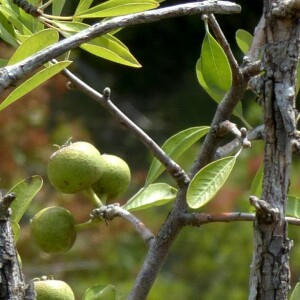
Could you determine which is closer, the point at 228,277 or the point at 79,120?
the point at 228,277

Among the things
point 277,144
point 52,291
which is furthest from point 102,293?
point 277,144

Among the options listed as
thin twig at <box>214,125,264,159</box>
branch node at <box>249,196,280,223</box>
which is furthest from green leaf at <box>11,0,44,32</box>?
branch node at <box>249,196,280,223</box>

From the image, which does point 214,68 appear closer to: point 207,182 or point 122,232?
point 207,182

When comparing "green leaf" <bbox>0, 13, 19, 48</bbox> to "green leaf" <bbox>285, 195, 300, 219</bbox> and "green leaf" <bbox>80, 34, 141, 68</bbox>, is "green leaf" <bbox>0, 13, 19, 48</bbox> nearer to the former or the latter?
"green leaf" <bbox>80, 34, 141, 68</bbox>

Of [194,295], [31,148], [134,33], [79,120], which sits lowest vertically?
[194,295]

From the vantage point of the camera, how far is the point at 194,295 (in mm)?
4586

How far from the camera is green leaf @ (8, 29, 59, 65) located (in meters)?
0.91

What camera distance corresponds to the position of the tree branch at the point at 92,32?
2.68ft

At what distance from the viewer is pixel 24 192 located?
1.03 metres

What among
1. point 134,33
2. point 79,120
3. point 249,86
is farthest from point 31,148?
point 249,86

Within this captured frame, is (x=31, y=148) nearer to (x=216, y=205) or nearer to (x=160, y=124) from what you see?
(x=216, y=205)

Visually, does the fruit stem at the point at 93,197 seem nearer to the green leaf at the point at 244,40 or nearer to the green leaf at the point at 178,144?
the green leaf at the point at 178,144

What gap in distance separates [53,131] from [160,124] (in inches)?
68.1

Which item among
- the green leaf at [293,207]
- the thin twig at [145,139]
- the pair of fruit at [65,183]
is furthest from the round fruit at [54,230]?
the green leaf at [293,207]
